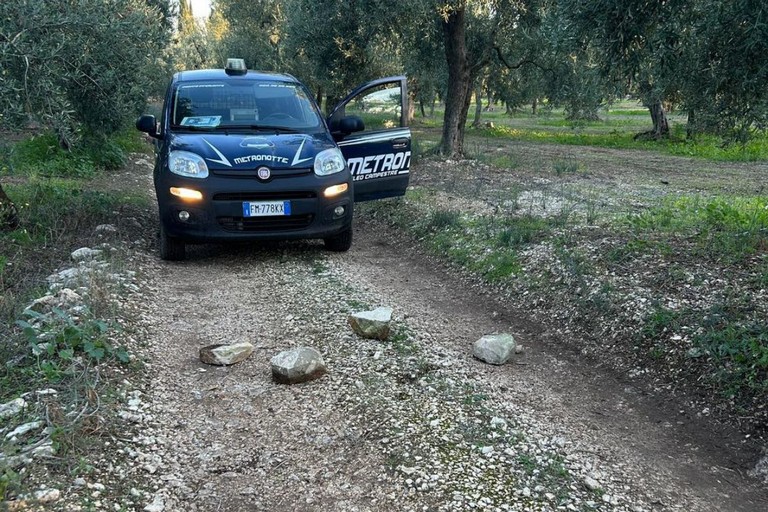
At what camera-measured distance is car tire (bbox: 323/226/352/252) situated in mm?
7285

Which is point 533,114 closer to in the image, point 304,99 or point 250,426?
point 304,99

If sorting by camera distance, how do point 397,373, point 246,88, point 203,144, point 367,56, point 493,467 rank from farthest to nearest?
point 367,56, point 246,88, point 203,144, point 397,373, point 493,467

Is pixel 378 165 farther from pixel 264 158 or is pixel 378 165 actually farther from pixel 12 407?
pixel 12 407

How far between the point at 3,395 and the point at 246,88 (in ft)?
16.9

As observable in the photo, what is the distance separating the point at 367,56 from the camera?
561 inches

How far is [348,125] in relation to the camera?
761 centimetres

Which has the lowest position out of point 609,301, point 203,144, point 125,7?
point 609,301

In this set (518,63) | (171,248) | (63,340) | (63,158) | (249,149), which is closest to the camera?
(63,340)

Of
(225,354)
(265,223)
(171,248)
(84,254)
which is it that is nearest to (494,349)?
(225,354)

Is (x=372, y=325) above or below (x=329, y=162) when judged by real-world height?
below

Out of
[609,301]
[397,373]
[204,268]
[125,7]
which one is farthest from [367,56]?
[397,373]

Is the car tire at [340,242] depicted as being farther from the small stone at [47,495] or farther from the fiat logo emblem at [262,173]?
the small stone at [47,495]

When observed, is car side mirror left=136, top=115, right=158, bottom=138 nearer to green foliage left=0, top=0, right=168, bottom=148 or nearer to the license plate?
green foliage left=0, top=0, right=168, bottom=148

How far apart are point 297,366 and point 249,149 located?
316 cm
